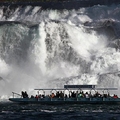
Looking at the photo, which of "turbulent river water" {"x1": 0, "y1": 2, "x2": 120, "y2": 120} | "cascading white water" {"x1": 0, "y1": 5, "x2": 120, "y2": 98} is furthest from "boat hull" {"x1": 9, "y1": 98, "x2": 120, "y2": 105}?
"cascading white water" {"x1": 0, "y1": 5, "x2": 120, "y2": 98}

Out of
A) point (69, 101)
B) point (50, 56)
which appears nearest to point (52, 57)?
point (50, 56)

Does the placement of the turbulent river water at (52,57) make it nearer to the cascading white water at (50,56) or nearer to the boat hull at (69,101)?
the cascading white water at (50,56)

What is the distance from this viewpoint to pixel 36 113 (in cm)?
12462

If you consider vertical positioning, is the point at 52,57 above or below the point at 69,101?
above

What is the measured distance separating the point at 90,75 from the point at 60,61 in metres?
14.3

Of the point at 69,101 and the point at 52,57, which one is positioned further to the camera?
the point at 52,57

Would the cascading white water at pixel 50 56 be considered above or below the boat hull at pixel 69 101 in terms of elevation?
above

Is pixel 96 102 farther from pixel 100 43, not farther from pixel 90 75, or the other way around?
pixel 100 43

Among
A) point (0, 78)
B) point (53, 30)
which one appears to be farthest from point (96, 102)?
point (53, 30)

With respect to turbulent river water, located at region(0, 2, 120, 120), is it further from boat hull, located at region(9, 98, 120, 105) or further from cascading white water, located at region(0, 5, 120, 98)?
boat hull, located at region(9, 98, 120, 105)

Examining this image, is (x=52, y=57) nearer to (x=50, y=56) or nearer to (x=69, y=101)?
(x=50, y=56)

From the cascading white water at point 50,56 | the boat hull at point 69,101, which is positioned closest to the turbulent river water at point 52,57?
the cascading white water at point 50,56

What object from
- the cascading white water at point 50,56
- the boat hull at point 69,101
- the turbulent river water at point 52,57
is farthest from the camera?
the cascading white water at point 50,56

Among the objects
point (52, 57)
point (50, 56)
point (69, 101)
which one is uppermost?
point (50, 56)
